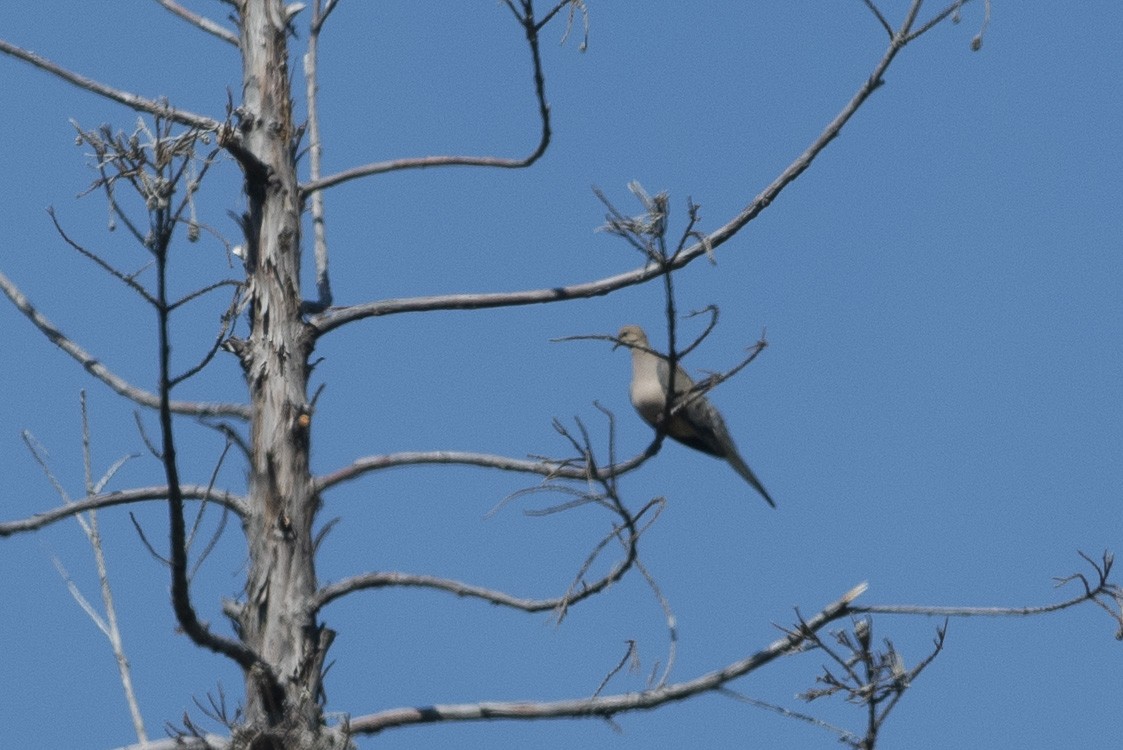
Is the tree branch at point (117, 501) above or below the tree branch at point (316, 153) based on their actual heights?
below

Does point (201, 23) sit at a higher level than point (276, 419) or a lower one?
higher

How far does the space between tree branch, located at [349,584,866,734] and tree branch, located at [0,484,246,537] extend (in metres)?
0.95

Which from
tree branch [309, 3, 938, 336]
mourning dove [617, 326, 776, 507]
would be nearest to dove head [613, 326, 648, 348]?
mourning dove [617, 326, 776, 507]

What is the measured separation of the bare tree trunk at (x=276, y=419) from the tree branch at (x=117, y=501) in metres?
0.11

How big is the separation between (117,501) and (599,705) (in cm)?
187

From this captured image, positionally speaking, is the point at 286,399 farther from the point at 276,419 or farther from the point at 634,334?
the point at 634,334

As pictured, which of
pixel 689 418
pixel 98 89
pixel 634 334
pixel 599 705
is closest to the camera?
pixel 599 705

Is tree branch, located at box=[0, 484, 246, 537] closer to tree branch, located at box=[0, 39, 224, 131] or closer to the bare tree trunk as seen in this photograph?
the bare tree trunk

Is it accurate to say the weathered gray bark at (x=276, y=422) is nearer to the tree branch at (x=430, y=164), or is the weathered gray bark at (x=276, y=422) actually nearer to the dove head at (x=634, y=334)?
the tree branch at (x=430, y=164)

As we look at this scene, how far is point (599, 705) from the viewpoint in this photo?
5.30 metres

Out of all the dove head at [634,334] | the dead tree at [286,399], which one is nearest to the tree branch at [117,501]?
the dead tree at [286,399]

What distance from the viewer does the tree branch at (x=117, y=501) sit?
18.7ft

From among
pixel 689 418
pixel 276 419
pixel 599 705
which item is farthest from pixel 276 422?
pixel 689 418

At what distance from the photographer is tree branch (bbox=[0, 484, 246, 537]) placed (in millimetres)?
5688
